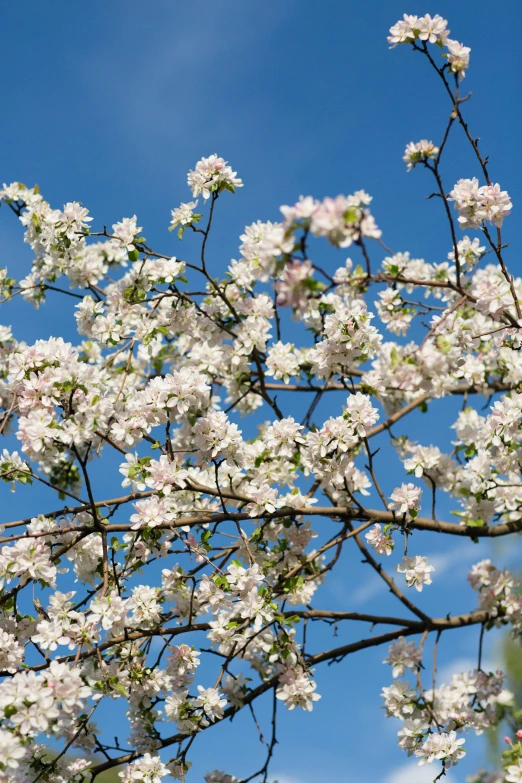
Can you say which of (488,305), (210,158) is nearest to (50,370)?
(210,158)

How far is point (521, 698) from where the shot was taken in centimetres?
1355

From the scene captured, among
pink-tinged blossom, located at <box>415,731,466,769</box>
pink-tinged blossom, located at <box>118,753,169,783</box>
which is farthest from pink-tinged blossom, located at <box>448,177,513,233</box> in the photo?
pink-tinged blossom, located at <box>118,753,169,783</box>

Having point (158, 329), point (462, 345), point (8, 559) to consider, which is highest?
point (158, 329)

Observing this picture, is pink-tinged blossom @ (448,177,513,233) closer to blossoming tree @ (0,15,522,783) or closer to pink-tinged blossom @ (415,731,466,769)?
blossoming tree @ (0,15,522,783)

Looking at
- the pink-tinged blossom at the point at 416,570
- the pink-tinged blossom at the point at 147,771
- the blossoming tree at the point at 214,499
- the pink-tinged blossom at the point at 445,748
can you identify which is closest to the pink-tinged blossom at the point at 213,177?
the blossoming tree at the point at 214,499

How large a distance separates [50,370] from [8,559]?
0.94 m

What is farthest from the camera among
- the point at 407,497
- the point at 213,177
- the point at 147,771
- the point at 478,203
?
the point at 213,177

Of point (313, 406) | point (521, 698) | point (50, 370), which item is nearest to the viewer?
point (50, 370)

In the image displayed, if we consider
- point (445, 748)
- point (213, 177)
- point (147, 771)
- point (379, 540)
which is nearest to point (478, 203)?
point (213, 177)

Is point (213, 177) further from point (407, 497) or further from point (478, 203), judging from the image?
point (407, 497)

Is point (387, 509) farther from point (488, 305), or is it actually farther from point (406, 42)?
point (406, 42)

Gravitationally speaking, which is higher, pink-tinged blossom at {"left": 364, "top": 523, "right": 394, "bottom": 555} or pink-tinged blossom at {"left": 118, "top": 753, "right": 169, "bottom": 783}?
pink-tinged blossom at {"left": 364, "top": 523, "right": 394, "bottom": 555}

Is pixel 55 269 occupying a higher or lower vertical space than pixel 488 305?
higher

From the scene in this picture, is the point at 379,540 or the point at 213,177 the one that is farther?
the point at 213,177
